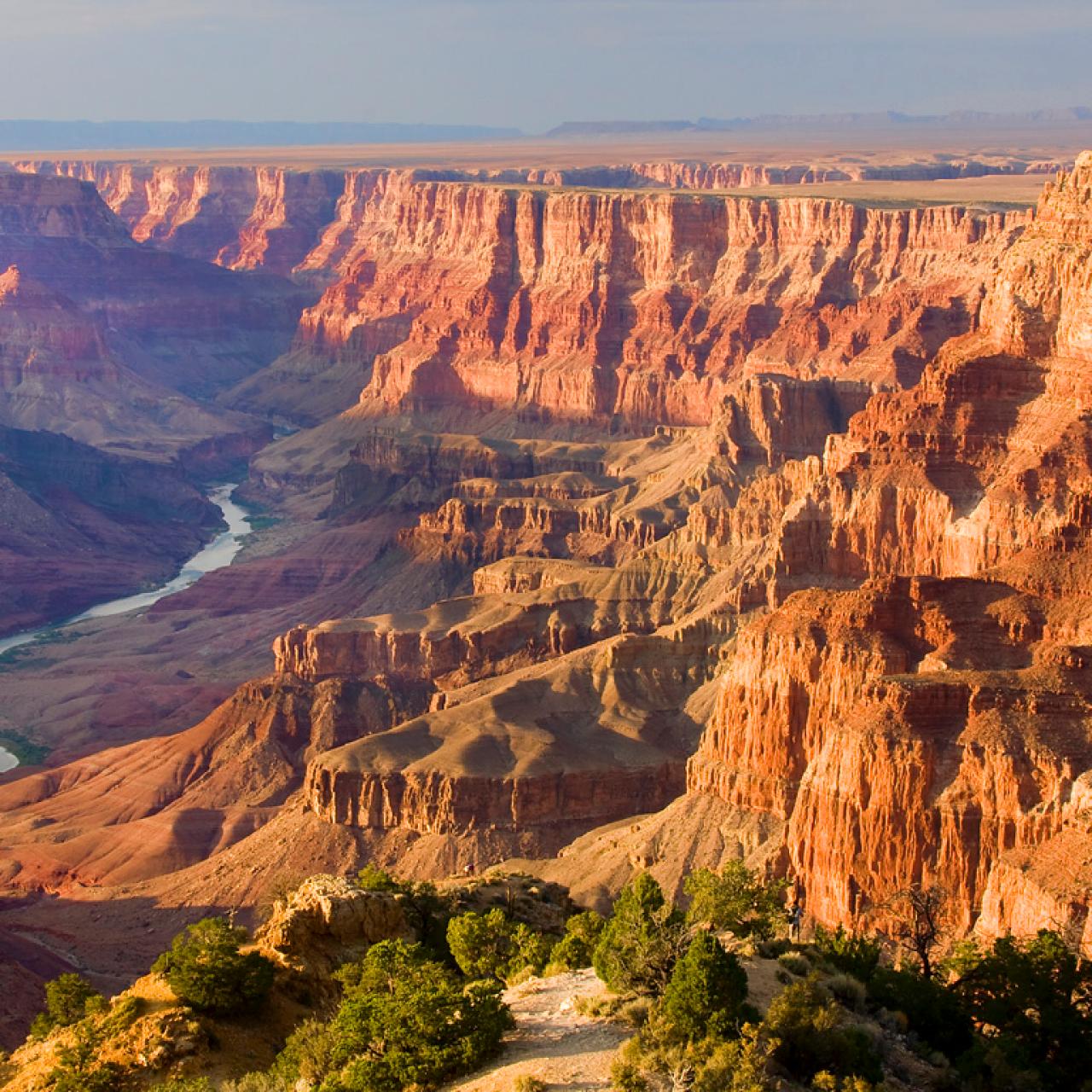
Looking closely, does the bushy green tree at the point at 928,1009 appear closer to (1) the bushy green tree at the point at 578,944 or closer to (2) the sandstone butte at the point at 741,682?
(1) the bushy green tree at the point at 578,944

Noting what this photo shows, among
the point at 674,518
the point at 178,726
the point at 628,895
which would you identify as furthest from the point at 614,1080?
the point at 674,518

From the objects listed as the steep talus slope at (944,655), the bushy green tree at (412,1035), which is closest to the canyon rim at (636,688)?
the steep talus slope at (944,655)

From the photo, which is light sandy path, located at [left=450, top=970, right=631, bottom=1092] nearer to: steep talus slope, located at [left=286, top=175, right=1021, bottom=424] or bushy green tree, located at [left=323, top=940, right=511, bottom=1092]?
bushy green tree, located at [left=323, top=940, right=511, bottom=1092]

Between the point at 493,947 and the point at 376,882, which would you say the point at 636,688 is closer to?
the point at 376,882

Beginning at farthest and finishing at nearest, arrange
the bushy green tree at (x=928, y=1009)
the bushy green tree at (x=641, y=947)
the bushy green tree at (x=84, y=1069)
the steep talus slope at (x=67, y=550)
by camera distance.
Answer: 1. the steep talus slope at (x=67, y=550)
2. the bushy green tree at (x=928, y=1009)
3. the bushy green tree at (x=84, y=1069)
4. the bushy green tree at (x=641, y=947)

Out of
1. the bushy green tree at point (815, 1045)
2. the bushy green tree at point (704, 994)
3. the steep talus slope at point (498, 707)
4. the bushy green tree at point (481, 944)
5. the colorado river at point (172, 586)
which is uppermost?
the bushy green tree at point (704, 994)

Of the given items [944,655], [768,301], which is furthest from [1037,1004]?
Result: [768,301]

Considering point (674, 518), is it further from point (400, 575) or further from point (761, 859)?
point (761, 859)

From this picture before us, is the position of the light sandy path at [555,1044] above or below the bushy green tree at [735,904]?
above
